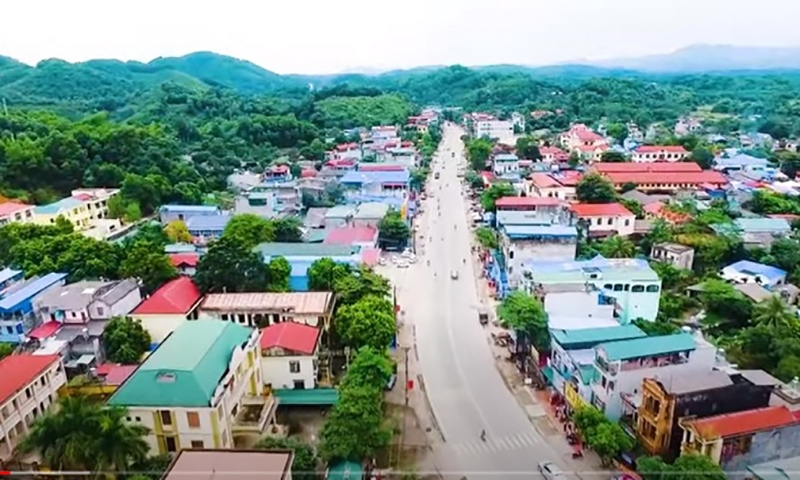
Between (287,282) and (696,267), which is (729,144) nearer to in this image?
(696,267)

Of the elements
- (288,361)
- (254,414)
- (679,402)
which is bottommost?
(254,414)

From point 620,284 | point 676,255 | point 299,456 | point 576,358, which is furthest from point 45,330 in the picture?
point 676,255

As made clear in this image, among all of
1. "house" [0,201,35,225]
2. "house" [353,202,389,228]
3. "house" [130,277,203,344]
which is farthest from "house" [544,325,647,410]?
"house" [0,201,35,225]

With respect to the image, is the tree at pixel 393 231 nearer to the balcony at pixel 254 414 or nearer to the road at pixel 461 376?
the road at pixel 461 376

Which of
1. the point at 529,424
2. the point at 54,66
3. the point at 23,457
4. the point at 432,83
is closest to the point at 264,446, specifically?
the point at 23,457

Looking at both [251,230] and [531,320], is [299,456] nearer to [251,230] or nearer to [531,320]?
[531,320]

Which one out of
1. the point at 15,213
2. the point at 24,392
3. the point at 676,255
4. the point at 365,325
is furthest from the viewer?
the point at 15,213

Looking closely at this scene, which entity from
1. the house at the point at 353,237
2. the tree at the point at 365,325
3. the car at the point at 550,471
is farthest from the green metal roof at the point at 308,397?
the house at the point at 353,237
